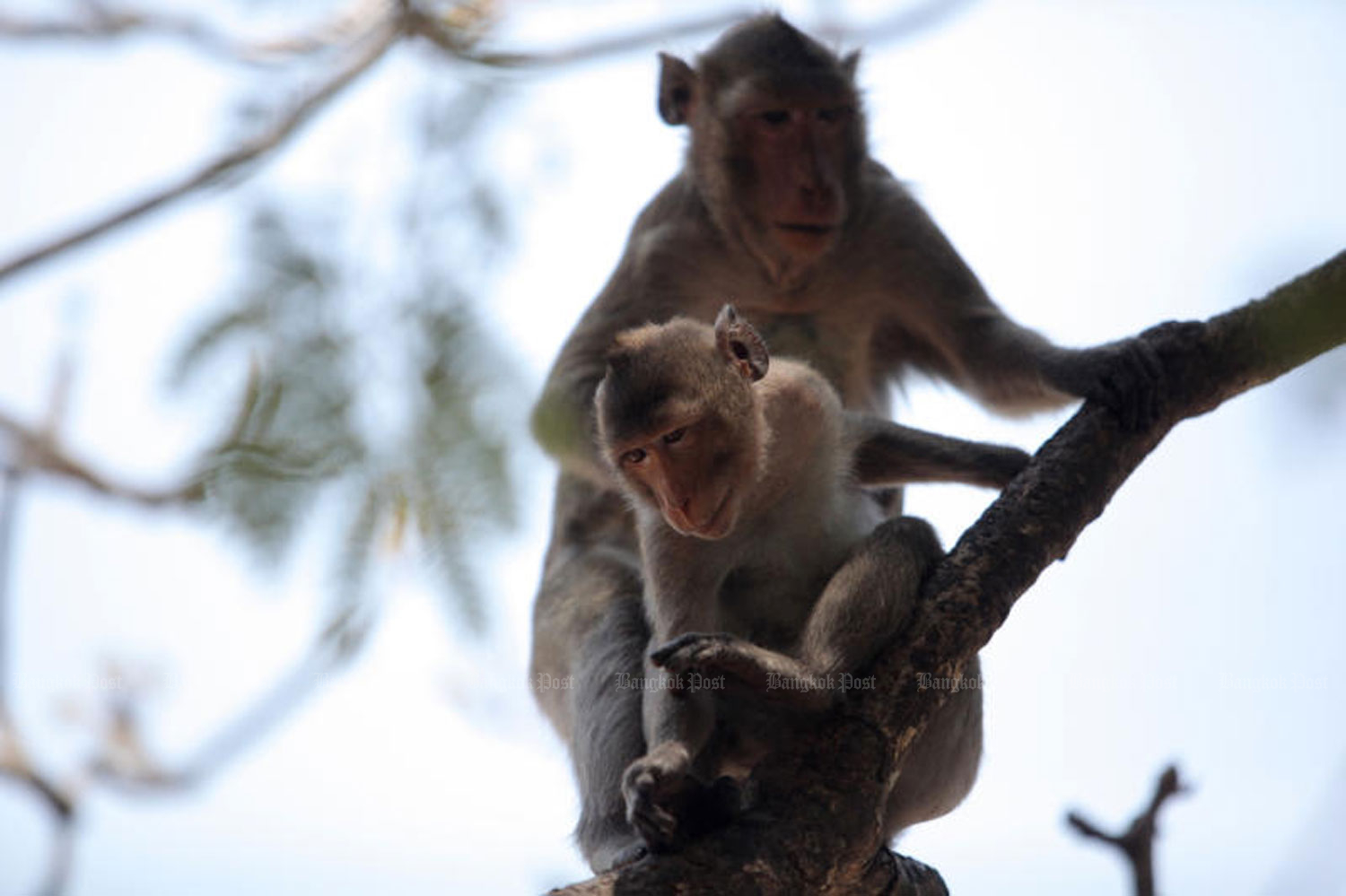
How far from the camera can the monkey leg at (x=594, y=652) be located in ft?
15.6

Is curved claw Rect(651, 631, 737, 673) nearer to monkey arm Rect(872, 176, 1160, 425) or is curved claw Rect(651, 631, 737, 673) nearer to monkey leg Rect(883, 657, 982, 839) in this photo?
monkey leg Rect(883, 657, 982, 839)

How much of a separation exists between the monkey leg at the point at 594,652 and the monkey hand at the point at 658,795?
12.5 inches

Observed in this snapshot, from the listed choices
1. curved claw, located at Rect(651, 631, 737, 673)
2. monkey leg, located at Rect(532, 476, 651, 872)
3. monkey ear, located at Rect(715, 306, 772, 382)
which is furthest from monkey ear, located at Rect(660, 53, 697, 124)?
curved claw, located at Rect(651, 631, 737, 673)

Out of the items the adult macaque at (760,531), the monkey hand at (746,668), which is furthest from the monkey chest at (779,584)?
the monkey hand at (746,668)

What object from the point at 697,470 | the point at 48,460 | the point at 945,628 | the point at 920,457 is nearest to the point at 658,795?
the point at 945,628

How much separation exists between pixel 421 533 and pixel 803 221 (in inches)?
151

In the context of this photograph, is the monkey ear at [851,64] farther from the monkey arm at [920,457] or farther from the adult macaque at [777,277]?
the monkey arm at [920,457]

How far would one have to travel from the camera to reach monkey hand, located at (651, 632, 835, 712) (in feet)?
12.1

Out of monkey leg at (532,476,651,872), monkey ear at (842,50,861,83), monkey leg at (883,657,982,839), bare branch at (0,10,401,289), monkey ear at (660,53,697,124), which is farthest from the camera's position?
monkey ear at (660,53,697,124)

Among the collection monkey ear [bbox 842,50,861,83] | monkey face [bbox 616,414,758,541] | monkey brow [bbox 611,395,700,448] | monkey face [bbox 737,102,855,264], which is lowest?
monkey face [bbox 616,414,758,541]

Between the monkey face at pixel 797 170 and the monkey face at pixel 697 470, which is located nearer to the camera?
the monkey face at pixel 697 470

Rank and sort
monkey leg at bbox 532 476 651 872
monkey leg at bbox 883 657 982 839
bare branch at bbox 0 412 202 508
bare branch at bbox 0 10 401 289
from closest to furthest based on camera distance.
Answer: bare branch at bbox 0 10 401 289, monkey leg at bbox 883 657 982 839, monkey leg at bbox 532 476 651 872, bare branch at bbox 0 412 202 508

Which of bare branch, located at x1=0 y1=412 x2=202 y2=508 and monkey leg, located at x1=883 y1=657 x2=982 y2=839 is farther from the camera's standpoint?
bare branch, located at x1=0 y1=412 x2=202 y2=508

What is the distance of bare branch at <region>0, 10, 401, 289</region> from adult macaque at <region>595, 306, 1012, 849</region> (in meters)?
1.18
